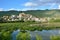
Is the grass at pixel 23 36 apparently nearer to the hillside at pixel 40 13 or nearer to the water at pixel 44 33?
the water at pixel 44 33

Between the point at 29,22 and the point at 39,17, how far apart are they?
0.42 meters

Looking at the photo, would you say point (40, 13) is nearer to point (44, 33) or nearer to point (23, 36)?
point (44, 33)

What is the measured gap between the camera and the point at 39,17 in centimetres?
571

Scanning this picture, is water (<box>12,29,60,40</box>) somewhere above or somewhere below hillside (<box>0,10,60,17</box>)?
below

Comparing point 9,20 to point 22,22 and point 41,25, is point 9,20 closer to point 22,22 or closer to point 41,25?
Result: point 22,22

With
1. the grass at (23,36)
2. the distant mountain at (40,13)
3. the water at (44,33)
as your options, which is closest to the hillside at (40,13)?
the distant mountain at (40,13)

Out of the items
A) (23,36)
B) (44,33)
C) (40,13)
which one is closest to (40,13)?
(40,13)

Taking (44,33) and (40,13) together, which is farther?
(40,13)

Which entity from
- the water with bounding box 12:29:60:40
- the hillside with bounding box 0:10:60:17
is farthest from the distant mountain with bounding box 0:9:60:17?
the water with bounding box 12:29:60:40

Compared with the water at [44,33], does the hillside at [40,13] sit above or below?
above

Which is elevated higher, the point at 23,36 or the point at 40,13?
the point at 40,13

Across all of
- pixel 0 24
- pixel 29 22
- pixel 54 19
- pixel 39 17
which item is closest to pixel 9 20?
pixel 0 24

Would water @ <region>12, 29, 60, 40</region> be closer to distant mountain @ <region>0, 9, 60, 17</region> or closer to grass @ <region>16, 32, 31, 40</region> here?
grass @ <region>16, 32, 31, 40</region>

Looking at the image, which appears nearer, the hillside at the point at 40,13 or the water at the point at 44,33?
the water at the point at 44,33
